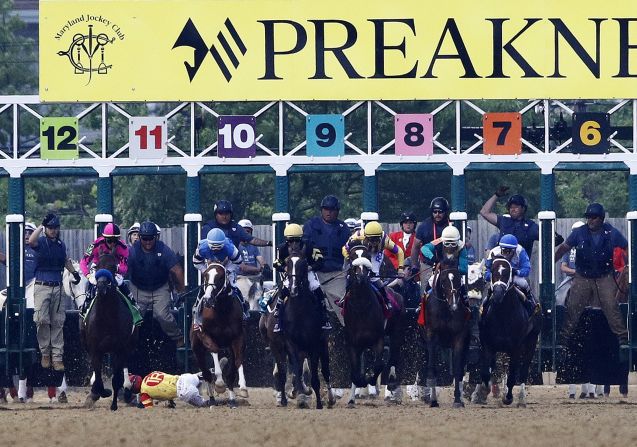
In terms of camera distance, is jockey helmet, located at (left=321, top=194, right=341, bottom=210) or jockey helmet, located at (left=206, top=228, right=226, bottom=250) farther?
jockey helmet, located at (left=321, top=194, right=341, bottom=210)

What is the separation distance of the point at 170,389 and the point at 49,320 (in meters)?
2.24

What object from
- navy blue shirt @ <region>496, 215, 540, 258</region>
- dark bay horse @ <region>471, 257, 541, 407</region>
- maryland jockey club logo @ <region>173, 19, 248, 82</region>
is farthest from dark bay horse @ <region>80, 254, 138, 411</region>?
navy blue shirt @ <region>496, 215, 540, 258</region>

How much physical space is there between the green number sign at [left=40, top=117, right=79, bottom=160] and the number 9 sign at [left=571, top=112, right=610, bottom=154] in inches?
231

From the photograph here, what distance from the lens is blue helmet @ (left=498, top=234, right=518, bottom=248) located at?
20.0m

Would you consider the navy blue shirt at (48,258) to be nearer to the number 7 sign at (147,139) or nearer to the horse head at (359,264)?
the number 7 sign at (147,139)

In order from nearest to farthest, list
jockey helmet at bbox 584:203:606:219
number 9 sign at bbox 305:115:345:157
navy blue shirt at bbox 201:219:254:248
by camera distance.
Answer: jockey helmet at bbox 584:203:606:219 < navy blue shirt at bbox 201:219:254:248 < number 9 sign at bbox 305:115:345:157

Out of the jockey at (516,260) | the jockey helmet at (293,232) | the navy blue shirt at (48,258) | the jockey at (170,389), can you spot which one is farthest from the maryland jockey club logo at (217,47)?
the jockey at (516,260)

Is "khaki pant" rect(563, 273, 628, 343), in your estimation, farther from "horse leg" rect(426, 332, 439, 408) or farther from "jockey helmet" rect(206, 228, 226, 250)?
"jockey helmet" rect(206, 228, 226, 250)

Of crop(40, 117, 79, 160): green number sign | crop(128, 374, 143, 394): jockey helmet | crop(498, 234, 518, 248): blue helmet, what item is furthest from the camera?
crop(40, 117, 79, 160): green number sign

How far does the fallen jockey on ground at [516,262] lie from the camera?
65.7 ft

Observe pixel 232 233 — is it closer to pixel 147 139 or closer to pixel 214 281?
pixel 214 281

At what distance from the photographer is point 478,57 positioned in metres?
22.6

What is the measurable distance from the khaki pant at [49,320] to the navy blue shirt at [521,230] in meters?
5.06

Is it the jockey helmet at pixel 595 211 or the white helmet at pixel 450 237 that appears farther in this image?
the jockey helmet at pixel 595 211
